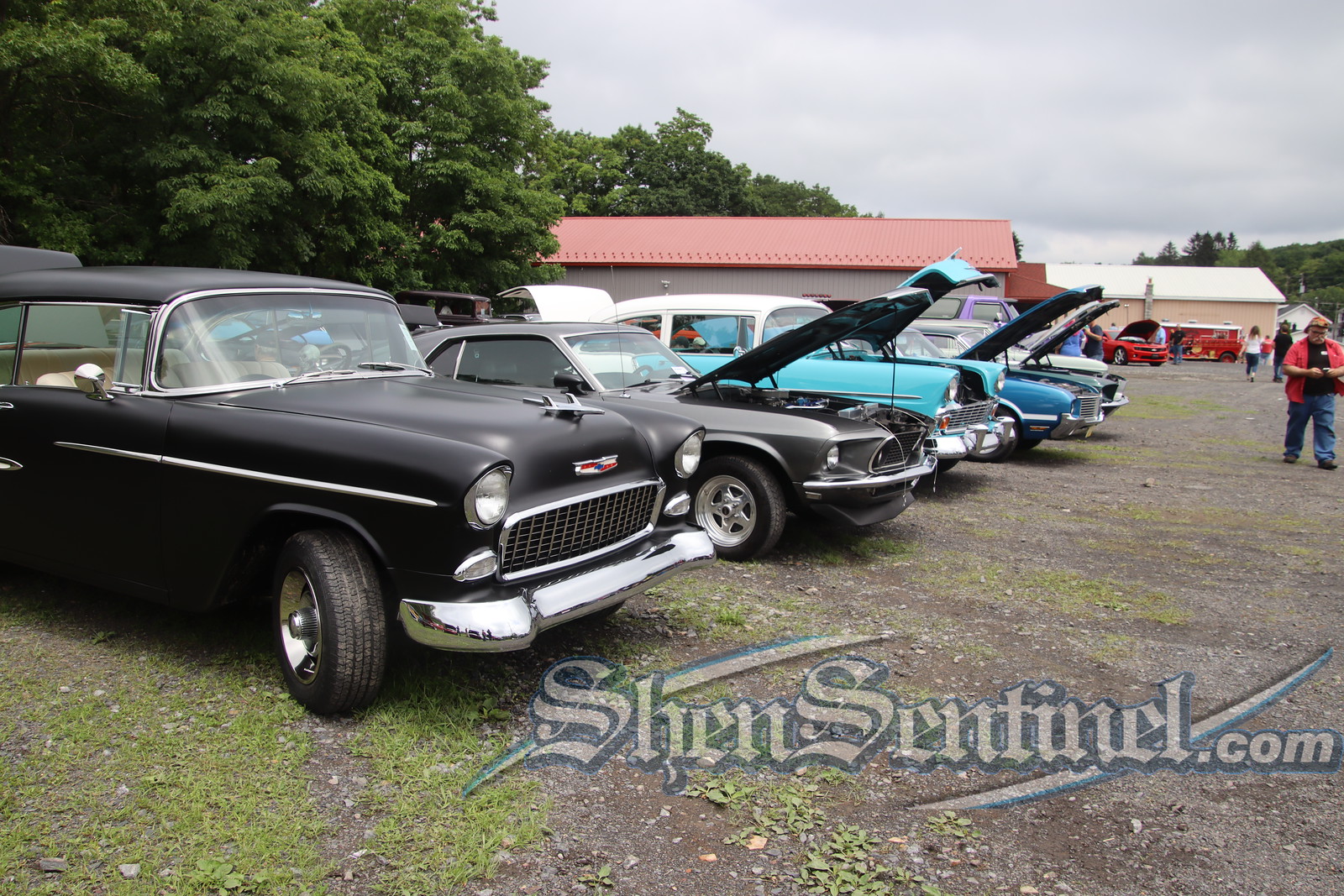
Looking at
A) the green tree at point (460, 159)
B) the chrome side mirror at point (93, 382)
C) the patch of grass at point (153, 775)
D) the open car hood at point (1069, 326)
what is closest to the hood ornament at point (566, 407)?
the patch of grass at point (153, 775)

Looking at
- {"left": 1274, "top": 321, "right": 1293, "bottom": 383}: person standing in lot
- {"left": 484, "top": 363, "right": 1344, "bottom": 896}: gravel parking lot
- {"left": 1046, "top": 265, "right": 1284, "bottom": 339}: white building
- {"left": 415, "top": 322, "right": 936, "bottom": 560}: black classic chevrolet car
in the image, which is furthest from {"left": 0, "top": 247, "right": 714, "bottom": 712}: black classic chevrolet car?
{"left": 1046, "top": 265, "right": 1284, "bottom": 339}: white building

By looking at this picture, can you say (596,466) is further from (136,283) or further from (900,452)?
(900,452)

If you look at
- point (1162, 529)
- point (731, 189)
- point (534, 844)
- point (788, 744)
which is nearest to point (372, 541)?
point (534, 844)

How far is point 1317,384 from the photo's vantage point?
414 inches

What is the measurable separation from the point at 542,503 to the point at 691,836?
4.51 feet

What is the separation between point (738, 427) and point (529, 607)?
114 inches

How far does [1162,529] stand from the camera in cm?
746

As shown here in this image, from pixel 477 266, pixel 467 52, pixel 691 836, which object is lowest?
pixel 691 836

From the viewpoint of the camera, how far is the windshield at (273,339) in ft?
13.0

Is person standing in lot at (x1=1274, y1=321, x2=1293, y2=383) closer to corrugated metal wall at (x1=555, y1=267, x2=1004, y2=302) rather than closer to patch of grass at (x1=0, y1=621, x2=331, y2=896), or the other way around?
corrugated metal wall at (x1=555, y1=267, x2=1004, y2=302)

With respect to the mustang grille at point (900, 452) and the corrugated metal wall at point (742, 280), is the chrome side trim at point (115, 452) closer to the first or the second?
the mustang grille at point (900, 452)

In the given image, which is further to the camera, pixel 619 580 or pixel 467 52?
pixel 467 52

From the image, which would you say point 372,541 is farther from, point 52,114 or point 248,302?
point 52,114

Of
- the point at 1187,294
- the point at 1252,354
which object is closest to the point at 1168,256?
the point at 1187,294
